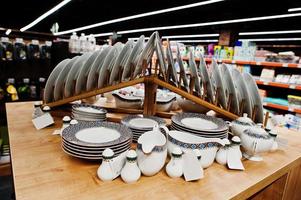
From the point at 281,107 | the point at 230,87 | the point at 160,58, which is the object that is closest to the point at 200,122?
the point at 230,87

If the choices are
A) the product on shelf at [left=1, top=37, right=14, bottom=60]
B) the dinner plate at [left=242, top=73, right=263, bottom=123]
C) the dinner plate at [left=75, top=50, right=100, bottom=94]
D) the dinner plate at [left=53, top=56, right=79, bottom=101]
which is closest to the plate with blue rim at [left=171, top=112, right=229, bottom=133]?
the dinner plate at [left=242, top=73, right=263, bottom=123]

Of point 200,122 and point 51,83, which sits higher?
point 51,83

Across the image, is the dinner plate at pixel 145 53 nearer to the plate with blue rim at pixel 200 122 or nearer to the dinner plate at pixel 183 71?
the dinner plate at pixel 183 71

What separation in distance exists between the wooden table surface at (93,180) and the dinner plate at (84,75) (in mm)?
278

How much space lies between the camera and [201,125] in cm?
100

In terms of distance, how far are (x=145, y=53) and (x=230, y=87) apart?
1.49ft

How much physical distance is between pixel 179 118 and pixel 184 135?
171mm

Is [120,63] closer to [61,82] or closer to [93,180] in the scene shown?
[61,82]

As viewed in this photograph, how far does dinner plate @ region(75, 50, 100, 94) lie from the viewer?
1069 millimetres

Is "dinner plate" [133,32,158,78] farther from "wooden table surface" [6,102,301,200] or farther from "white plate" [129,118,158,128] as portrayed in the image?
"wooden table surface" [6,102,301,200]

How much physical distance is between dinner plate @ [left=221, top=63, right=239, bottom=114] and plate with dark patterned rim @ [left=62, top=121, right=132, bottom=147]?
557mm

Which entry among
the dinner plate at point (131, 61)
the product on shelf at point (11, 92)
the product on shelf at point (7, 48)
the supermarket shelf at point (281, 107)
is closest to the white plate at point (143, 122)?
the dinner plate at point (131, 61)

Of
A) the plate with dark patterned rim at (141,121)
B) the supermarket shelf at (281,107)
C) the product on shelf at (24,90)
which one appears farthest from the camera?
the supermarket shelf at (281,107)

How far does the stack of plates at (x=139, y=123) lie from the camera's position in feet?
3.04
